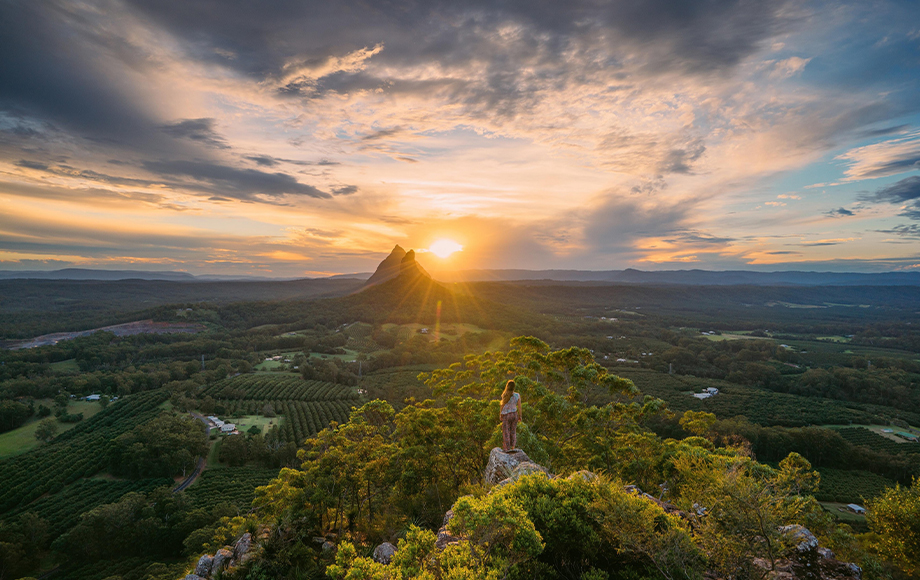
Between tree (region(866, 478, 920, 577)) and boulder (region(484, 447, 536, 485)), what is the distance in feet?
58.4

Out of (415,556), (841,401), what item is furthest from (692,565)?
(841,401)

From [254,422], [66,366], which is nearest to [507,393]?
[254,422]

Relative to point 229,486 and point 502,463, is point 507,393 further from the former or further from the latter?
point 229,486

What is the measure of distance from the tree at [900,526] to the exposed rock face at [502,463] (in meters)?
17.7

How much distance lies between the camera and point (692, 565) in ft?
35.1

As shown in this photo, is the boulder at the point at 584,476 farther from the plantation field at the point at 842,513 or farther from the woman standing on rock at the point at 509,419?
the plantation field at the point at 842,513

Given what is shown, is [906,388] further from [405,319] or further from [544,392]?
[405,319]

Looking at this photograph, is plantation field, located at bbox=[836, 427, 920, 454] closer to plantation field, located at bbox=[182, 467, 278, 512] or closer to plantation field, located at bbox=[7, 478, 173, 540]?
plantation field, located at bbox=[182, 467, 278, 512]

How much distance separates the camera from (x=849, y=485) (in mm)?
59000

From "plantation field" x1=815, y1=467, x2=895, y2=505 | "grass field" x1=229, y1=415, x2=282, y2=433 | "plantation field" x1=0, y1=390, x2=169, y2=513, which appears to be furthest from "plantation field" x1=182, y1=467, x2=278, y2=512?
"plantation field" x1=815, y1=467, x2=895, y2=505

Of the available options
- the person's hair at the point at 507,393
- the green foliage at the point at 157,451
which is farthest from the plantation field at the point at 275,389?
the person's hair at the point at 507,393

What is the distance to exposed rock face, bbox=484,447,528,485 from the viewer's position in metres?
16.1

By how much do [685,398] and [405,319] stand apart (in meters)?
129

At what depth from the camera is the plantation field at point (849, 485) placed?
54.1m
